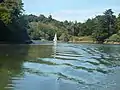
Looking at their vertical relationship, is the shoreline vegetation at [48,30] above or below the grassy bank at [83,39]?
above

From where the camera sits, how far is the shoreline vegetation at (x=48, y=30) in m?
97.5

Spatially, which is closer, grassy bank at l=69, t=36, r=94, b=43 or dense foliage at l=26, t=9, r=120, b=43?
dense foliage at l=26, t=9, r=120, b=43

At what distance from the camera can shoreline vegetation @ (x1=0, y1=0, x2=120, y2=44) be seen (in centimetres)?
9750

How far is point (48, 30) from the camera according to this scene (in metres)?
197

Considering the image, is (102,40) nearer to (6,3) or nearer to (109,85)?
(6,3)

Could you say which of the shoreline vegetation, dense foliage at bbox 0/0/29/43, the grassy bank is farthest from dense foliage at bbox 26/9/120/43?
dense foliage at bbox 0/0/29/43

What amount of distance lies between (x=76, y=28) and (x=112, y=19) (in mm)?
27251

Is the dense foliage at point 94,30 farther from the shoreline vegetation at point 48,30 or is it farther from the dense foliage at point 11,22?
the dense foliage at point 11,22

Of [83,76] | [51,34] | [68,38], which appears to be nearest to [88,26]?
[68,38]

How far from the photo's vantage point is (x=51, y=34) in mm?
195875

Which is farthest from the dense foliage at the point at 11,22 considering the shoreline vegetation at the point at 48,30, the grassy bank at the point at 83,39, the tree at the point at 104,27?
the grassy bank at the point at 83,39

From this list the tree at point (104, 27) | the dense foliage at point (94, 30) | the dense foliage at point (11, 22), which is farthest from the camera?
the dense foliage at point (94, 30)

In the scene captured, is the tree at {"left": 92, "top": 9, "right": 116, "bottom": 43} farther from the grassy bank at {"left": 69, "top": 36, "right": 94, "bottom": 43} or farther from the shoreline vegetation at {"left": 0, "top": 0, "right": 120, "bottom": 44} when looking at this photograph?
the grassy bank at {"left": 69, "top": 36, "right": 94, "bottom": 43}

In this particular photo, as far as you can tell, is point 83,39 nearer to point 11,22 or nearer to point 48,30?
point 48,30
